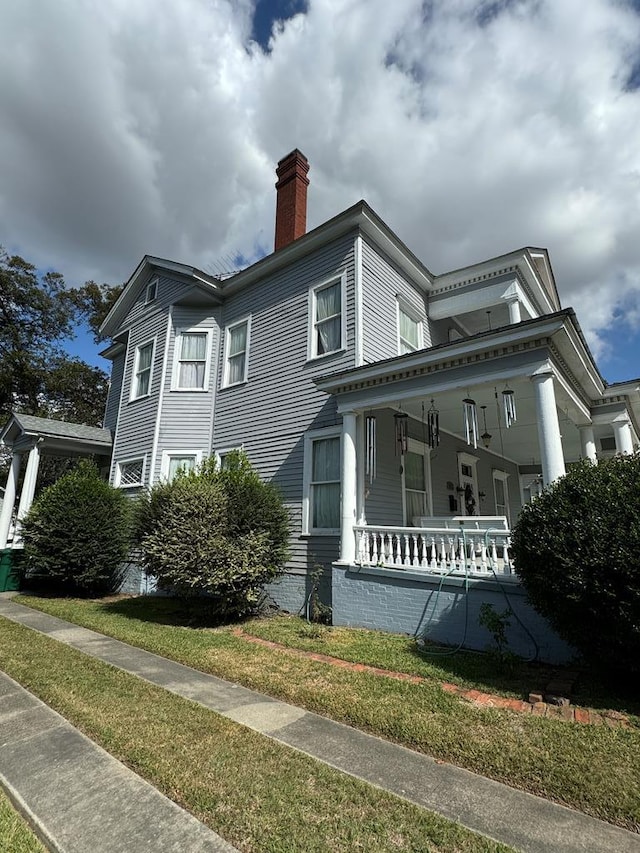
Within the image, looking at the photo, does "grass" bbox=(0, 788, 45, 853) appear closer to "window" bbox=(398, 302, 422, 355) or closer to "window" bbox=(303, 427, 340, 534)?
"window" bbox=(303, 427, 340, 534)

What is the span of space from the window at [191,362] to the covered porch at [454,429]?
538 cm

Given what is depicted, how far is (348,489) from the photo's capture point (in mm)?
7949

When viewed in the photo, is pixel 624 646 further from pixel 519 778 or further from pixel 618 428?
pixel 618 428

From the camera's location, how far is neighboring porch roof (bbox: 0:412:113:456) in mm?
13241

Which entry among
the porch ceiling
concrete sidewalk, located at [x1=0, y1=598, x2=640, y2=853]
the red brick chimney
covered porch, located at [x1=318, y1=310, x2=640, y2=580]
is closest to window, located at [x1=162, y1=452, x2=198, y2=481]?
covered porch, located at [x1=318, y1=310, x2=640, y2=580]

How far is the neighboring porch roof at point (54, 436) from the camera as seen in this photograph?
13.2 metres

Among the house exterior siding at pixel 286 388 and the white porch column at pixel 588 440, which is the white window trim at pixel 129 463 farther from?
the white porch column at pixel 588 440

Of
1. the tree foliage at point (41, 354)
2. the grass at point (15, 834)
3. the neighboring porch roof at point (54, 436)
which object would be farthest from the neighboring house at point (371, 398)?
the tree foliage at point (41, 354)

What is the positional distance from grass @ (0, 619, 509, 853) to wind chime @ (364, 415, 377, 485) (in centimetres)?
515

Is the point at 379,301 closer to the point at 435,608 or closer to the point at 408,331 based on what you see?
the point at 408,331

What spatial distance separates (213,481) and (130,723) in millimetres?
4806

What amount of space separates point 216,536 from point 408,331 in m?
6.80

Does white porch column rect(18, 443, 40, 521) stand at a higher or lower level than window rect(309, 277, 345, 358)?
lower

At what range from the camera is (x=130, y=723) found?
12.1ft
